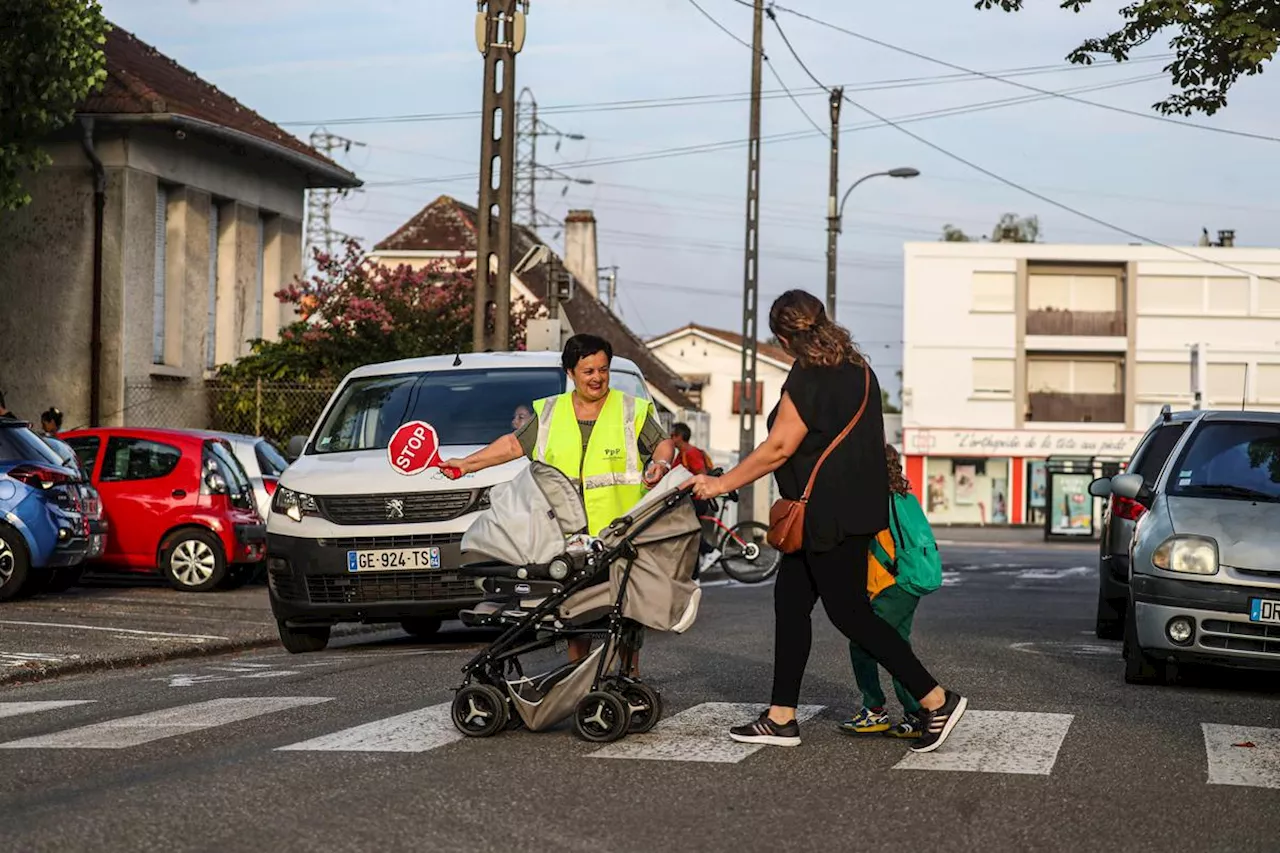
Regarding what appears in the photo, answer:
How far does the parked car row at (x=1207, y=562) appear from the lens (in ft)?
35.3

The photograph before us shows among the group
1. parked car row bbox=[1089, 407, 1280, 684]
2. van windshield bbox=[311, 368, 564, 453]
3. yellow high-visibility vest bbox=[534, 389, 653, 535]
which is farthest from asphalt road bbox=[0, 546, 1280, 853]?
van windshield bbox=[311, 368, 564, 453]

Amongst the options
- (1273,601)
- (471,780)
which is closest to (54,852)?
(471,780)

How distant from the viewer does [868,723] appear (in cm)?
855

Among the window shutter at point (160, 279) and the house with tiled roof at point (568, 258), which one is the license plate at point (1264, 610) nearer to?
the window shutter at point (160, 279)

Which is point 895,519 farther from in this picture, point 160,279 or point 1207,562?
point 160,279

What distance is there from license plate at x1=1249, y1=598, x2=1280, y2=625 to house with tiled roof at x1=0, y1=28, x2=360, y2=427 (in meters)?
18.9

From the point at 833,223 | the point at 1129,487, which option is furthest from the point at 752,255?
the point at 1129,487

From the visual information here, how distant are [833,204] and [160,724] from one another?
3772 cm

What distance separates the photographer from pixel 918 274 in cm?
7562

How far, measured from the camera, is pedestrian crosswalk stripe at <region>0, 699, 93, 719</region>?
32.2ft

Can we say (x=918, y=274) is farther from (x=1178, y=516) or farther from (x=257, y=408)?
(x=1178, y=516)

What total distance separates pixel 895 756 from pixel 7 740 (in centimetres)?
371

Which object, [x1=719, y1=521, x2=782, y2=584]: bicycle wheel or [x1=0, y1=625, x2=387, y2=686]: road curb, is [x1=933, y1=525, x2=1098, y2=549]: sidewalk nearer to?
[x1=719, y1=521, x2=782, y2=584]: bicycle wheel

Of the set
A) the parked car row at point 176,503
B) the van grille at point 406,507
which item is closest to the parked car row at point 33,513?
the parked car row at point 176,503
